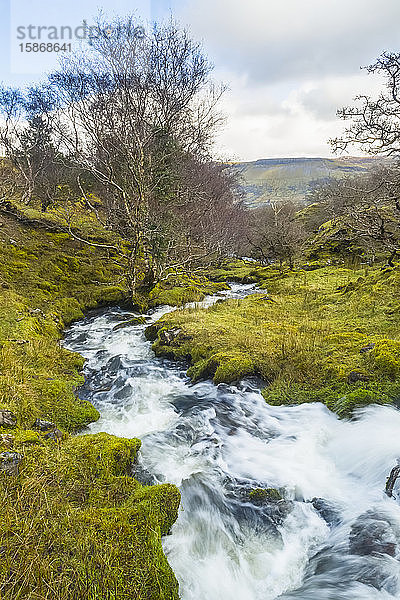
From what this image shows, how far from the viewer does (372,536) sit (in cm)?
360

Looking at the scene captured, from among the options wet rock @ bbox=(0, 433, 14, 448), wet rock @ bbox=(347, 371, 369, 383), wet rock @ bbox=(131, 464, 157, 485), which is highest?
wet rock @ bbox=(0, 433, 14, 448)

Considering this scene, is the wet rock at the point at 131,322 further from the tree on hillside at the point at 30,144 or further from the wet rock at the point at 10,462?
the tree on hillside at the point at 30,144

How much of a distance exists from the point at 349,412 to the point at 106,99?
519 inches

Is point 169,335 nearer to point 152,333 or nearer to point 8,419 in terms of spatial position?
point 152,333

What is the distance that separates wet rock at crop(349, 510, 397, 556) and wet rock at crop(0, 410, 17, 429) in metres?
4.38

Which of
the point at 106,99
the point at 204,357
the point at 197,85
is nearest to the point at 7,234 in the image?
the point at 106,99

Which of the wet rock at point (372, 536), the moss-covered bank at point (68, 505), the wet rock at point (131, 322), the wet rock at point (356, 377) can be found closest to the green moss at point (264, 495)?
the wet rock at point (372, 536)

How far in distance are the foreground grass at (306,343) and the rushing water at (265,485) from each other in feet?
1.43

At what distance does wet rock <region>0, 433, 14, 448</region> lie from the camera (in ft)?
13.1

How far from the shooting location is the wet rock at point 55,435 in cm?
453

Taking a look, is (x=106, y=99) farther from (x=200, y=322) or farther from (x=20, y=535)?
(x=20, y=535)

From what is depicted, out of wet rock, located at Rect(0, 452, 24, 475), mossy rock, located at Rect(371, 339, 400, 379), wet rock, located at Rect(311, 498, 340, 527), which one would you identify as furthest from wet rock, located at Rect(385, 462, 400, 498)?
wet rock, located at Rect(0, 452, 24, 475)

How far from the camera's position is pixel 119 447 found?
4.45 meters

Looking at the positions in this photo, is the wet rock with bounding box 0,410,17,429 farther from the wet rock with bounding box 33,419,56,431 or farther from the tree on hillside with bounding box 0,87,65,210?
the tree on hillside with bounding box 0,87,65,210
